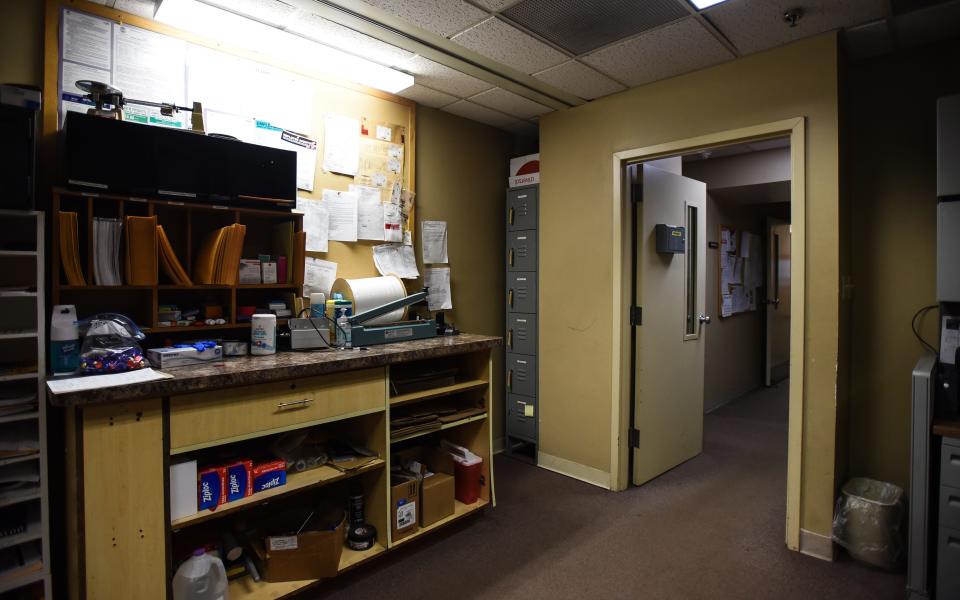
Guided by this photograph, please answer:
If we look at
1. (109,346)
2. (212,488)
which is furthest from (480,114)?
(212,488)

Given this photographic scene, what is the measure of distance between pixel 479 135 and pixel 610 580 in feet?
9.85

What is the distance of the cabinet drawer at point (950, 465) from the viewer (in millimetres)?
2010

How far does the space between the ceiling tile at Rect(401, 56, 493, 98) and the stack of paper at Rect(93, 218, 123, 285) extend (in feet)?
5.39

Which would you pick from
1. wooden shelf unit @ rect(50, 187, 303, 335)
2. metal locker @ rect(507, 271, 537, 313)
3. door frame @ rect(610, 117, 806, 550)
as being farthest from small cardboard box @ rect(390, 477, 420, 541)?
metal locker @ rect(507, 271, 537, 313)

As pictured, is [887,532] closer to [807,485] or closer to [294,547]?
[807,485]

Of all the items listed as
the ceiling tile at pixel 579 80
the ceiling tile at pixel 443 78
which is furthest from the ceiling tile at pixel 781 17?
the ceiling tile at pixel 443 78

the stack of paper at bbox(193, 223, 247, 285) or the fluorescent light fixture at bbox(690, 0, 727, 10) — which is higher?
the fluorescent light fixture at bbox(690, 0, 727, 10)

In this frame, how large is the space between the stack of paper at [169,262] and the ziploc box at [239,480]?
31.4 inches

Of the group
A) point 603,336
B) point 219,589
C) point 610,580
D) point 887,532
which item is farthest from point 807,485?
point 219,589

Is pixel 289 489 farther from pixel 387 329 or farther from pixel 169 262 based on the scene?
pixel 169 262

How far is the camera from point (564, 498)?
3176 millimetres

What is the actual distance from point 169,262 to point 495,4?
68.7 inches

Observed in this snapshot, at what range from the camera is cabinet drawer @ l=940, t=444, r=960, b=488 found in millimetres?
2010

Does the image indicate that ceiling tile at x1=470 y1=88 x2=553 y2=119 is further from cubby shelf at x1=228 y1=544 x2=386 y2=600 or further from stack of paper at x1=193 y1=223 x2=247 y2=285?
cubby shelf at x1=228 y1=544 x2=386 y2=600
